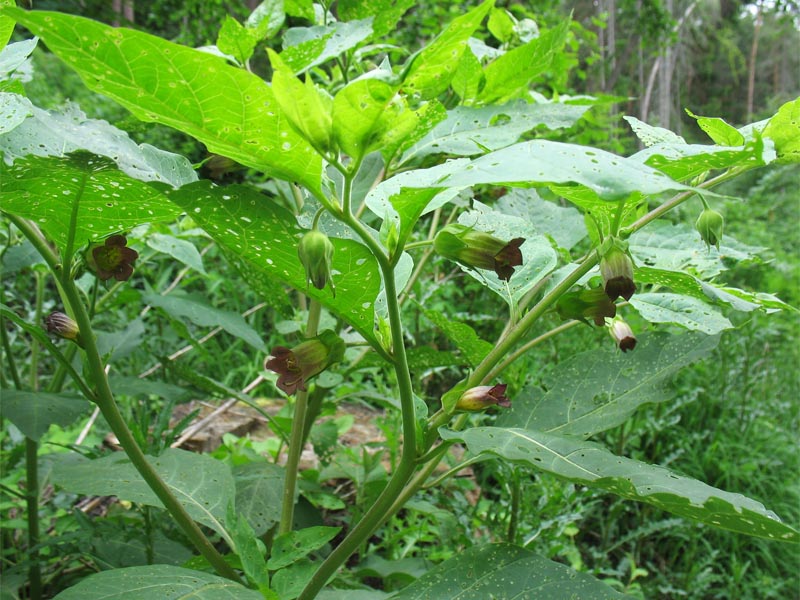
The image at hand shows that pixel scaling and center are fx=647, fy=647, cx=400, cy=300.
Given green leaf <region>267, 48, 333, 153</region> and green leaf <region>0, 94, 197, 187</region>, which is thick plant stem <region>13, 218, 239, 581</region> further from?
green leaf <region>267, 48, 333, 153</region>

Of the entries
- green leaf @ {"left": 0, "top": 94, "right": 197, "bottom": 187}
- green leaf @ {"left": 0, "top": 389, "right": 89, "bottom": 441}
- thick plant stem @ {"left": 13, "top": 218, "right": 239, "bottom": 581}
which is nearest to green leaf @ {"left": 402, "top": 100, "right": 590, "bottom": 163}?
green leaf @ {"left": 0, "top": 94, "right": 197, "bottom": 187}

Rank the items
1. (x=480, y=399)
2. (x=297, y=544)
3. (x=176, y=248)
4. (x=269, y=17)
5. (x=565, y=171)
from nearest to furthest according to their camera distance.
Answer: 1. (x=565, y=171)
2. (x=480, y=399)
3. (x=297, y=544)
4. (x=269, y=17)
5. (x=176, y=248)

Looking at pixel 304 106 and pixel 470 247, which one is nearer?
pixel 304 106

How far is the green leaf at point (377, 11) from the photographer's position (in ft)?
3.15

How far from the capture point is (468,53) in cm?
87

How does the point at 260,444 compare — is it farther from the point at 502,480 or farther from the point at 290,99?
the point at 290,99

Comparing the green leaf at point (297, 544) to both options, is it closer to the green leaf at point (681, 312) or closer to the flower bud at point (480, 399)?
→ the flower bud at point (480, 399)

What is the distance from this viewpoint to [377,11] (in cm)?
99

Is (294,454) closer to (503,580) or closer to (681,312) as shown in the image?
(503,580)

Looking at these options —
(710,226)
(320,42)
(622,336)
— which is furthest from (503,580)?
(320,42)

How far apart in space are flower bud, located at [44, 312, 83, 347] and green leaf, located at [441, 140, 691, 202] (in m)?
0.43

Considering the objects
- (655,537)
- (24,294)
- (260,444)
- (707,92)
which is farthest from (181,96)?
(707,92)

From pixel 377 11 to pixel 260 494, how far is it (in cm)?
75

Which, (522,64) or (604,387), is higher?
(522,64)
